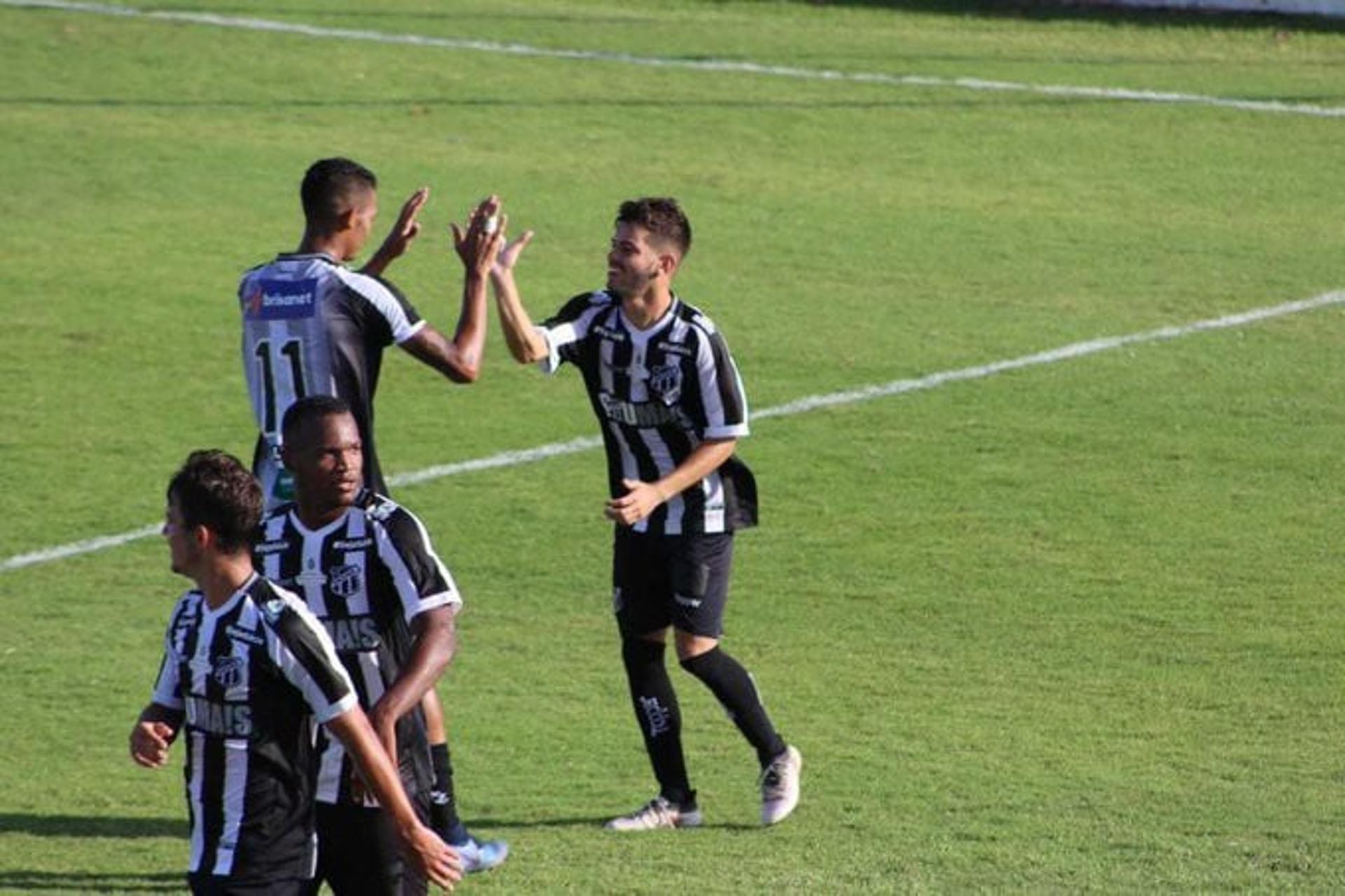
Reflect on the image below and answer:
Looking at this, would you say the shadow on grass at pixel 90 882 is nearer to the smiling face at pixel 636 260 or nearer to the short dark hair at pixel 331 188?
the short dark hair at pixel 331 188

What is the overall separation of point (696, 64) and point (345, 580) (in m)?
17.2

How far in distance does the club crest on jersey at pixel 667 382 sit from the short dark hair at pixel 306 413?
2277 millimetres

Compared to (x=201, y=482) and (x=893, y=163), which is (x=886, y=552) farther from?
(x=893, y=163)

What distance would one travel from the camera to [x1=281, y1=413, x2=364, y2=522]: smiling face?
279 inches

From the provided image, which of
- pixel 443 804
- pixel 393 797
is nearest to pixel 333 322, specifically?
pixel 443 804

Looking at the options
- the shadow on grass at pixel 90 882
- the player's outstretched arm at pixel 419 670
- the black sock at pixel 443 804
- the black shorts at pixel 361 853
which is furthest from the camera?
the black sock at pixel 443 804

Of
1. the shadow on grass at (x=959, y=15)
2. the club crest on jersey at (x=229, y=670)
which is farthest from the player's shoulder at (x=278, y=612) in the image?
the shadow on grass at (x=959, y=15)

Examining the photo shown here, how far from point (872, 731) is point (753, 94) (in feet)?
44.3

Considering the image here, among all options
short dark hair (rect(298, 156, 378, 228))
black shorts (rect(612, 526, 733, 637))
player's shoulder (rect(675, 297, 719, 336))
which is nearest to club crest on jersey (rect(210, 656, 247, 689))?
short dark hair (rect(298, 156, 378, 228))

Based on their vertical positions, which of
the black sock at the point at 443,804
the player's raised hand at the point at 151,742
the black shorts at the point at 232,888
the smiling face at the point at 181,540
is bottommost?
the black sock at the point at 443,804

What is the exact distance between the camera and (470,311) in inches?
345

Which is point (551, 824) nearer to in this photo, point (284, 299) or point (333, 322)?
point (333, 322)

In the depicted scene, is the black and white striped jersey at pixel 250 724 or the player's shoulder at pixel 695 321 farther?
the player's shoulder at pixel 695 321

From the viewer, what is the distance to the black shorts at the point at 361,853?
24.0 ft
